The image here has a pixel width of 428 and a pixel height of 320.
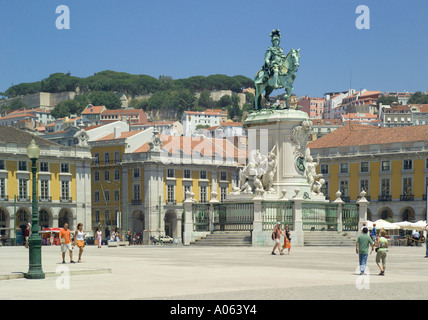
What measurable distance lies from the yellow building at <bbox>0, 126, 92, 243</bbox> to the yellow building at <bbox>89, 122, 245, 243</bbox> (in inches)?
217

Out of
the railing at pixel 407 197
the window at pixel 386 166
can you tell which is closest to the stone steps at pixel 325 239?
the railing at pixel 407 197

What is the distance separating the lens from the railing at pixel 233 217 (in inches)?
1628

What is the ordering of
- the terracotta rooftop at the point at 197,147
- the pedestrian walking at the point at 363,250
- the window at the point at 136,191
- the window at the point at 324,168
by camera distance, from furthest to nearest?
the terracotta rooftop at the point at 197,147
the window at the point at 324,168
the window at the point at 136,191
the pedestrian walking at the point at 363,250

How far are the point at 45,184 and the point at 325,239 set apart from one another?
4168 centimetres

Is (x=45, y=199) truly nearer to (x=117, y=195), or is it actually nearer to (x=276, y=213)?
(x=117, y=195)

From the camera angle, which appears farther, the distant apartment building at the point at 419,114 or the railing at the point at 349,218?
the distant apartment building at the point at 419,114

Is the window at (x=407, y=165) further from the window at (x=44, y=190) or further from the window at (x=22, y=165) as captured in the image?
the window at (x=22, y=165)

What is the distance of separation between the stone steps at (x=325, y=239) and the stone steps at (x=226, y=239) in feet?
9.01

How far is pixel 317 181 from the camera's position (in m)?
43.7

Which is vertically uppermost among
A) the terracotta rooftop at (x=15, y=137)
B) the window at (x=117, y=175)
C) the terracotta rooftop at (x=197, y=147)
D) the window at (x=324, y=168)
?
the terracotta rooftop at (x=15, y=137)

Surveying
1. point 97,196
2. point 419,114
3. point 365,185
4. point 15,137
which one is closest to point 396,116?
point 419,114

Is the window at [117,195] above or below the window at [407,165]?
A: below
